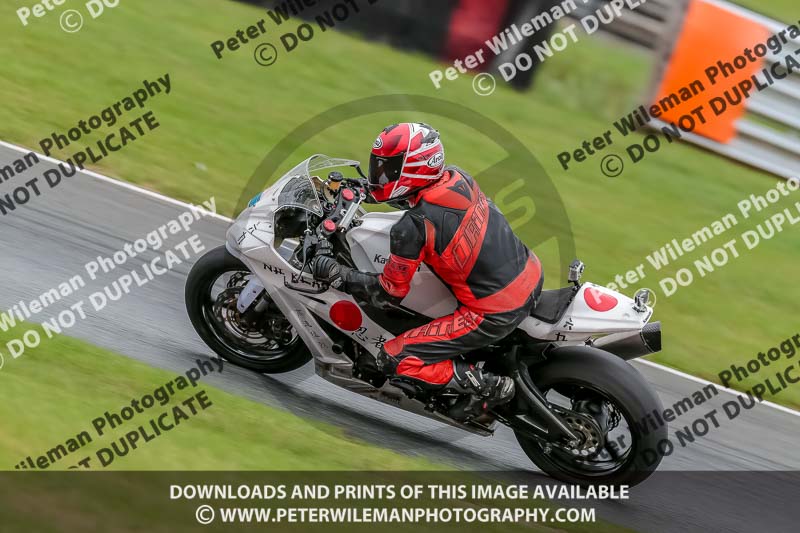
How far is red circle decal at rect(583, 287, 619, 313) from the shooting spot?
594 cm

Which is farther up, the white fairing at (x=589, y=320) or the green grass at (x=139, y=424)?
the white fairing at (x=589, y=320)

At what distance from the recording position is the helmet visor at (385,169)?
5574mm

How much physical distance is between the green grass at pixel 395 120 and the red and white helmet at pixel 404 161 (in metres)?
3.72

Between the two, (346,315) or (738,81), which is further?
(738,81)

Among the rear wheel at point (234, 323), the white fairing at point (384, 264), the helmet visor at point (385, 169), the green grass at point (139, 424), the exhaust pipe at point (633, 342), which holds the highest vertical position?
the helmet visor at point (385, 169)

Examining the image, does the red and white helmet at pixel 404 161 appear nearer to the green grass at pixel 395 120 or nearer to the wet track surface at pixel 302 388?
the wet track surface at pixel 302 388

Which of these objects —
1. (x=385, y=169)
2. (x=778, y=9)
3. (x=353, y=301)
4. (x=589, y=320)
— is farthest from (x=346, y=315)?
(x=778, y=9)

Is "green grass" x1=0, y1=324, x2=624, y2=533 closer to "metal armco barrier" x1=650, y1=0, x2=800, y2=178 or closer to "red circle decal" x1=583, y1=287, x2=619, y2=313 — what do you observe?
"red circle decal" x1=583, y1=287, x2=619, y2=313

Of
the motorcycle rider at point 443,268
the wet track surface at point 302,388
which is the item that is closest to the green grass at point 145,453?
the wet track surface at point 302,388

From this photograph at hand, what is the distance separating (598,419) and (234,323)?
9.00ft

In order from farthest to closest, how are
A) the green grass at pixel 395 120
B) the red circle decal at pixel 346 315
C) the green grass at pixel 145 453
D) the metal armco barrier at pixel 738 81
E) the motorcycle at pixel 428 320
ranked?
the metal armco barrier at pixel 738 81
the green grass at pixel 395 120
the red circle decal at pixel 346 315
the motorcycle at pixel 428 320
the green grass at pixel 145 453

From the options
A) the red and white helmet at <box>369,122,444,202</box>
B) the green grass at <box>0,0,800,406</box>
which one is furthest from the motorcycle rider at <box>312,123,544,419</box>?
the green grass at <box>0,0,800,406</box>

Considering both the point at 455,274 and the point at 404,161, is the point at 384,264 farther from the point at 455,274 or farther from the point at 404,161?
the point at 404,161

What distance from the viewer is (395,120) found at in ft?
38.0
